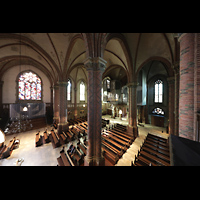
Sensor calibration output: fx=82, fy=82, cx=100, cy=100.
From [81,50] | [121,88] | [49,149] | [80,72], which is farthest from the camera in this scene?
[121,88]

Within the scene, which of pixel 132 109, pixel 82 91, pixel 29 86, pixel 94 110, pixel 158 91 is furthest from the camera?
pixel 82 91

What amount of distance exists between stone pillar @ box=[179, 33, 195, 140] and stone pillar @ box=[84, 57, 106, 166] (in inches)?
121

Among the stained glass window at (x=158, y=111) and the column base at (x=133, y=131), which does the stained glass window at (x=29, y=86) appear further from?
the stained glass window at (x=158, y=111)

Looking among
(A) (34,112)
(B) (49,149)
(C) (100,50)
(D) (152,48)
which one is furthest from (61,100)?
(D) (152,48)

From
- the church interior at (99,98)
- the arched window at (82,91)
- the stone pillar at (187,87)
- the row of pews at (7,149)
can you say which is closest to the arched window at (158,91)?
the church interior at (99,98)

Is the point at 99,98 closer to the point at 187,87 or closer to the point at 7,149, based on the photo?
the point at 187,87

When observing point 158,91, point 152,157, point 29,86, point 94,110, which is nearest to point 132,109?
point 152,157

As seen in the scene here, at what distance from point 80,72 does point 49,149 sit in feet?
41.4

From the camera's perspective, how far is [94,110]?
4.13 meters

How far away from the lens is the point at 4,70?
1111 cm

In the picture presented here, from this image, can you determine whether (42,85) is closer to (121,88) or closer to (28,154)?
(28,154)

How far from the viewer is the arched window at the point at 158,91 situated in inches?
523

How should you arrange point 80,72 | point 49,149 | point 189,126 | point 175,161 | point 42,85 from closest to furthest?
1. point 175,161
2. point 189,126
3. point 49,149
4. point 42,85
5. point 80,72

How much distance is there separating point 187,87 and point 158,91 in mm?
13011
